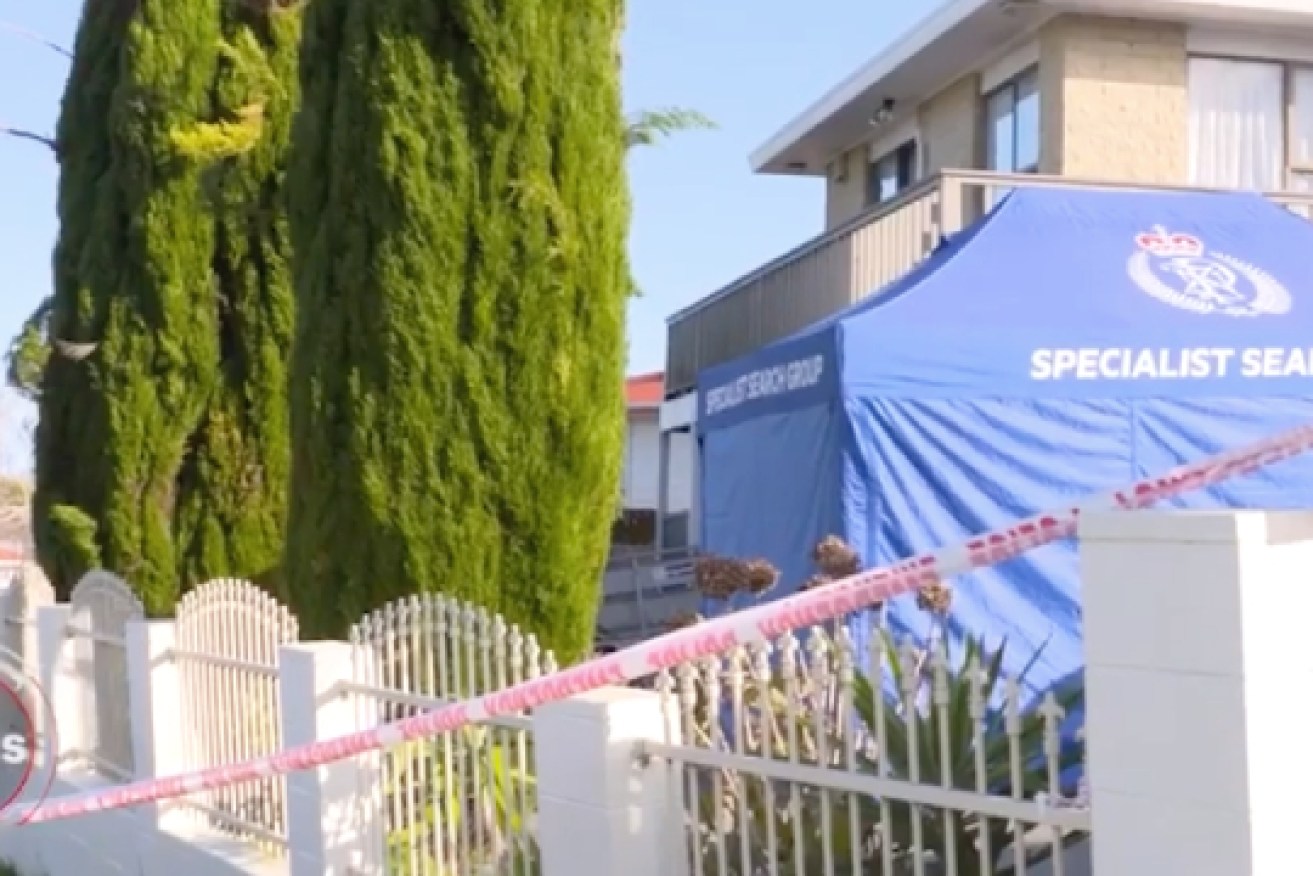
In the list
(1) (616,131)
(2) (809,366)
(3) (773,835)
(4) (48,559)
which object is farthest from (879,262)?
(3) (773,835)

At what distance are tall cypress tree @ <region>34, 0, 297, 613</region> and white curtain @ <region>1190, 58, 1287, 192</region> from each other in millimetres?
7074

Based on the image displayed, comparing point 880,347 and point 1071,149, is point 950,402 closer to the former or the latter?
point 880,347

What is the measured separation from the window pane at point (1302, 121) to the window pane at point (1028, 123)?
2.05 meters

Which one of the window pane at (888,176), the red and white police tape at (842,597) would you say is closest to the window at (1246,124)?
the window pane at (888,176)

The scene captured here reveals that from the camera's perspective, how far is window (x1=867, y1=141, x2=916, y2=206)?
16.8 metres

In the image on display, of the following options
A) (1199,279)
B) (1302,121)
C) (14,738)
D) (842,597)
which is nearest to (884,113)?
(1302,121)

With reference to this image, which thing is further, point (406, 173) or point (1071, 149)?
point (1071, 149)

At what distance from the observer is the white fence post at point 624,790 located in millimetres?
4570

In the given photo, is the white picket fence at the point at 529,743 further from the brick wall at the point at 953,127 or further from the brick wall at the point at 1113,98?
the brick wall at the point at 953,127

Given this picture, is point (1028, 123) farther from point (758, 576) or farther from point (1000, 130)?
point (758, 576)

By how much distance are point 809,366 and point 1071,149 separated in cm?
508

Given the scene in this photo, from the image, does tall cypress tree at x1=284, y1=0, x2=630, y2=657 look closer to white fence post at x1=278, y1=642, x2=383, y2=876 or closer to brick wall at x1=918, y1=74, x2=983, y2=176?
white fence post at x1=278, y1=642, x2=383, y2=876

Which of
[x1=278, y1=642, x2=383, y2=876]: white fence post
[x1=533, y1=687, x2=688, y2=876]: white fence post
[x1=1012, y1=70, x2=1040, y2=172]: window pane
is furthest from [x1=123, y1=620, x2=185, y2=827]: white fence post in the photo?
[x1=1012, y1=70, x2=1040, y2=172]: window pane

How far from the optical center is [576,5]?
24.7 feet
